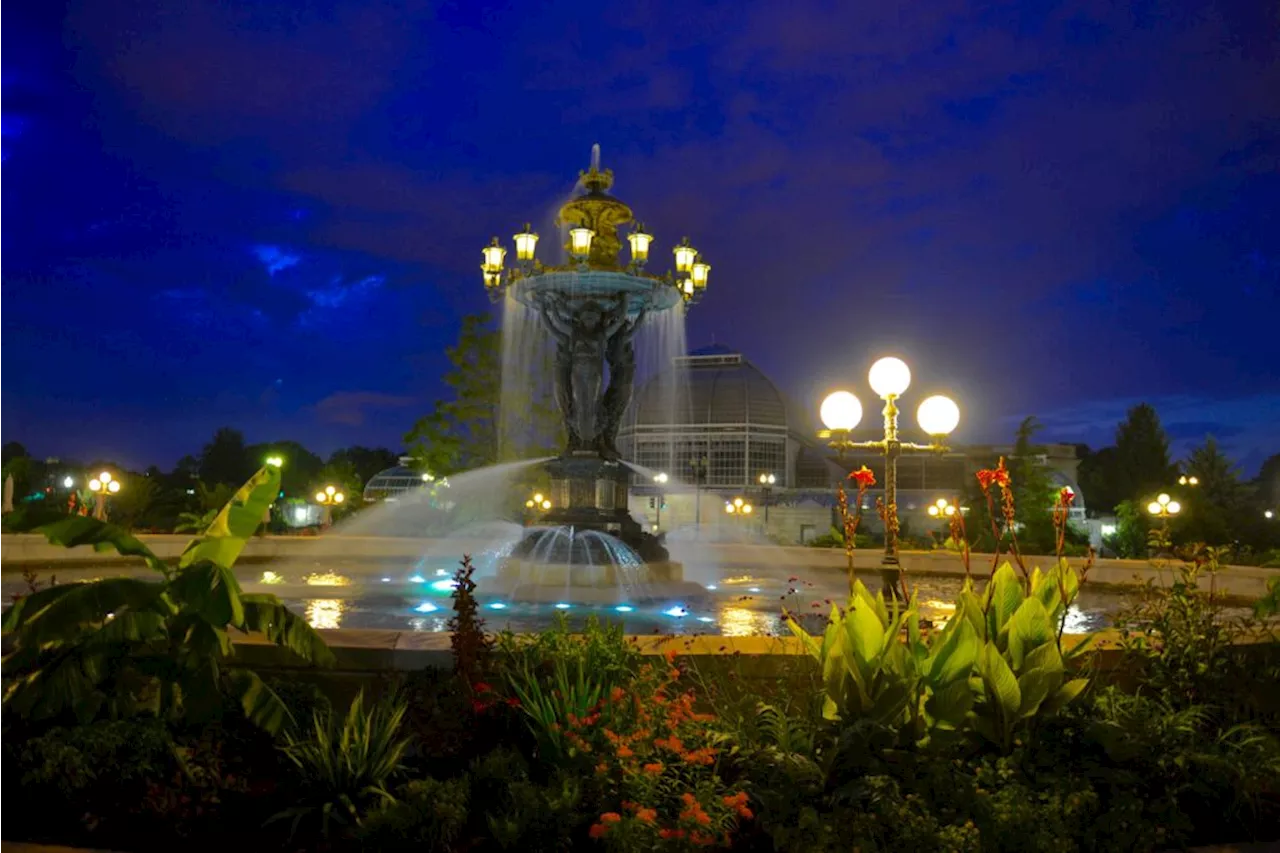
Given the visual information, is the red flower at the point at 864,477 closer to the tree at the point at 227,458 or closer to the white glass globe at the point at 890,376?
the white glass globe at the point at 890,376

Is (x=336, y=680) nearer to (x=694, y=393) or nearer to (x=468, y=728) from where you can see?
(x=468, y=728)

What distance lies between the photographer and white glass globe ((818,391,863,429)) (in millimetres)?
9133

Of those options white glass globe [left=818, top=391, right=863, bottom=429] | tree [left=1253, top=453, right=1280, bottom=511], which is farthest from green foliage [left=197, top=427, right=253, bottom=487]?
tree [left=1253, top=453, right=1280, bottom=511]

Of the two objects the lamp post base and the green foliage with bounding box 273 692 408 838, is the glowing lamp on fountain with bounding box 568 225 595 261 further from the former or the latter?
the green foliage with bounding box 273 692 408 838

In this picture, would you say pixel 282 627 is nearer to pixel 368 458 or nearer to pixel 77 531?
pixel 77 531

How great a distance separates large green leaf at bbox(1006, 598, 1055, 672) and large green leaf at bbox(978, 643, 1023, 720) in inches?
11.2

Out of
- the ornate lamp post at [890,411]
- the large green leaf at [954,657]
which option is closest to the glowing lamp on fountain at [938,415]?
the ornate lamp post at [890,411]

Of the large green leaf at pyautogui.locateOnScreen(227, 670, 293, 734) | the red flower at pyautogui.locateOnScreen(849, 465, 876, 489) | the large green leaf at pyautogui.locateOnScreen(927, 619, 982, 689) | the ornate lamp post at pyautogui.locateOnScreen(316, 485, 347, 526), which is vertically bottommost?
the large green leaf at pyautogui.locateOnScreen(227, 670, 293, 734)

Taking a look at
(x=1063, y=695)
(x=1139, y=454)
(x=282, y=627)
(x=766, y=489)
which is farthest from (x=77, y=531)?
(x=1139, y=454)

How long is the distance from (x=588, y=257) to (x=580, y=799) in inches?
501

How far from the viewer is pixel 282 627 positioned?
19.0 ft

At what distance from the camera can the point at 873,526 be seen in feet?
185

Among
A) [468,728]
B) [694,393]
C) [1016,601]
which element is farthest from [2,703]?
[694,393]

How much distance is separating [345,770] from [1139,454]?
87.2m
